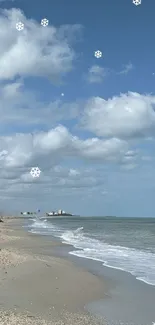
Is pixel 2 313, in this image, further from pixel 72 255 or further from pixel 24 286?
pixel 72 255

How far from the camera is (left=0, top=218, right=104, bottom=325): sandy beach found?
12.4 meters

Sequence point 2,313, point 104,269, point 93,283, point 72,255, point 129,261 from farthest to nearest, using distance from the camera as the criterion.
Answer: point 72,255
point 129,261
point 104,269
point 93,283
point 2,313

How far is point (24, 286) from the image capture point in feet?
56.2

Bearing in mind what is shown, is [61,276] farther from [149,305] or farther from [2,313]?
[2,313]

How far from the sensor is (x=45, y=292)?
53.8 feet

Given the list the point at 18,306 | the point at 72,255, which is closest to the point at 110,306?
the point at 18,306

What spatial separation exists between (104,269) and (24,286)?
8.16 meters

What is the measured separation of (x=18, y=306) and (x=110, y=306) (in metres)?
3.68

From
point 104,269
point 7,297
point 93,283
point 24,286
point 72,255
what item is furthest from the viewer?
point 72,255

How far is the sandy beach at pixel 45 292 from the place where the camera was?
12.4 meters

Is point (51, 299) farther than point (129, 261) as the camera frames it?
No

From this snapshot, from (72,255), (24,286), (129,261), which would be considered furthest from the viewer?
(72,255)

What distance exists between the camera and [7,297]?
1457 centimetres

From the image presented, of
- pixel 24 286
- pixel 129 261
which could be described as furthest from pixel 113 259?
pixel 24 286
